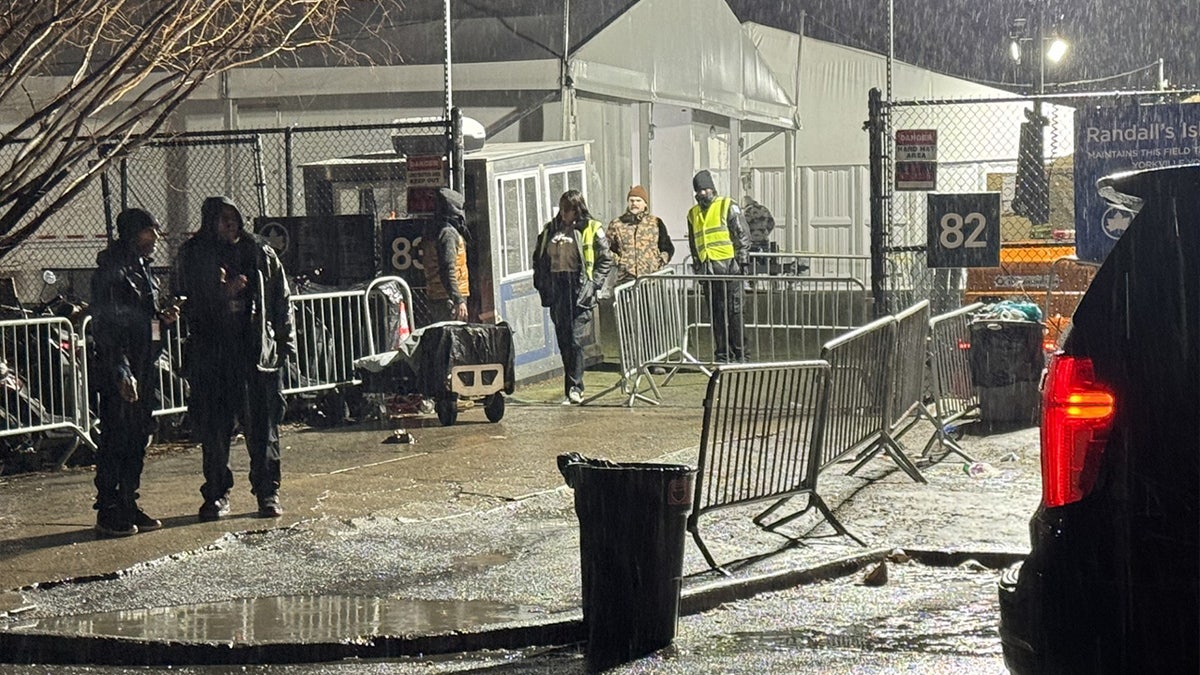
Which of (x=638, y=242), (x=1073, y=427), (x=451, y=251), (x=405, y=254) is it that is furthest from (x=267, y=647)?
(x=638, y=242)

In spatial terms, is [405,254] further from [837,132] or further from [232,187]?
[837,132]

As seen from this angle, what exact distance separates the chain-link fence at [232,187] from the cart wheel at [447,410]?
6.99ft

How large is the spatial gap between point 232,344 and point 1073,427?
250 inches

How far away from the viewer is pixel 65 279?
67.0 ft

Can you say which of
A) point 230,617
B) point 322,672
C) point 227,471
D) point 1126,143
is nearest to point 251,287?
point 227,471

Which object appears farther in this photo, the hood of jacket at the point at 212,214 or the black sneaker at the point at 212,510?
the black sneaker at the point at 212,510

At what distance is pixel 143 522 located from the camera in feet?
30.9

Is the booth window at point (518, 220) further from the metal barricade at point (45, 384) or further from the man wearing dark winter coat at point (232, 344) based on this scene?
the man wearing dark winter coat at point (232, 344)

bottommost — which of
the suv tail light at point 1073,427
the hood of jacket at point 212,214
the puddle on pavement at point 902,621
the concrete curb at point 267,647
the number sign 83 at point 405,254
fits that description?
the puddle on pavement at point 902,621

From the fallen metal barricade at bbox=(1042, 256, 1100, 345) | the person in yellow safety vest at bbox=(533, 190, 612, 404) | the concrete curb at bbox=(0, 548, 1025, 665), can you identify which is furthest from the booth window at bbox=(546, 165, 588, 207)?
the concrete curb at bbox=(0, 548, 1025, 665)

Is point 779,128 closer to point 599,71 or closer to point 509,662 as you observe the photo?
point 599,71

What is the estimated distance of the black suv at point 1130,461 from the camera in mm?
3980

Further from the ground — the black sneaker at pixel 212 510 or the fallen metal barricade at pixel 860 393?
the fallen metal barricade at pixel 860 393

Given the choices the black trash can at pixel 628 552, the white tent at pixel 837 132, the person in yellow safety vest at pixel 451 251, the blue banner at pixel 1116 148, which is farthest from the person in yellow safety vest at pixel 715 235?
the white tent at pixel 837 132
